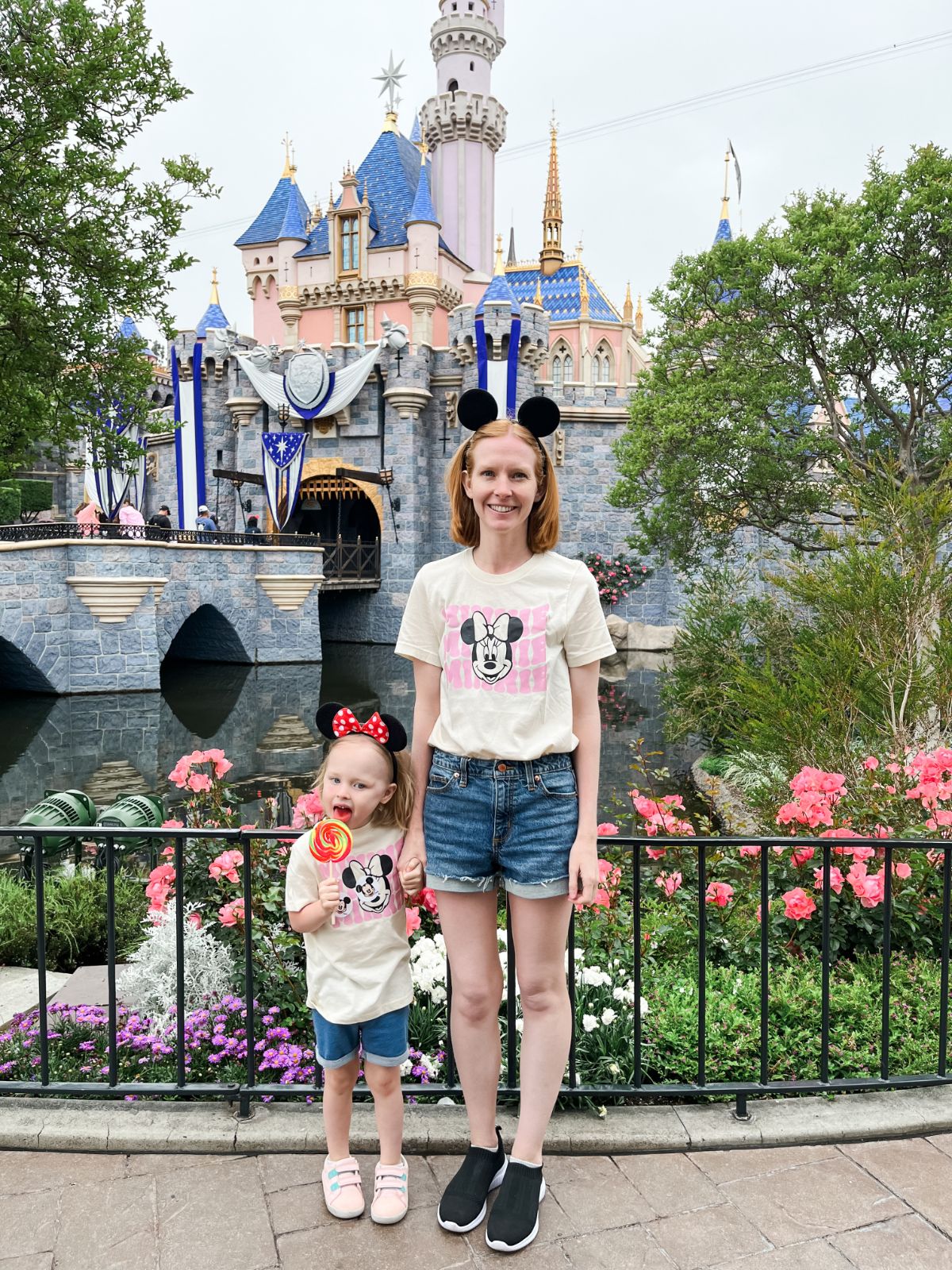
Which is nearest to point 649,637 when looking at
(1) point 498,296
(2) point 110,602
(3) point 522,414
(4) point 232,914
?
(1) point 498,296

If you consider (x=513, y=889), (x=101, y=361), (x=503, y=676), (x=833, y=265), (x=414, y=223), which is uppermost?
(x=414, y=223)

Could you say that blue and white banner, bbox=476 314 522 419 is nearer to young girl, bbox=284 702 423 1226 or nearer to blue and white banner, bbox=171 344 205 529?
blue and white banner, bbox=171 344 205 529

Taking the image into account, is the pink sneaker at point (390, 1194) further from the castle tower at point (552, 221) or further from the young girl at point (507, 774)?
the castle tower at point (552, 221)

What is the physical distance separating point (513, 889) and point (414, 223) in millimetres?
23337

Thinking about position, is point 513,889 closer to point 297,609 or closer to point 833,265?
point 833,265

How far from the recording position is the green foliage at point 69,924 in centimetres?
428

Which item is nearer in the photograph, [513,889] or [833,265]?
[513,889]

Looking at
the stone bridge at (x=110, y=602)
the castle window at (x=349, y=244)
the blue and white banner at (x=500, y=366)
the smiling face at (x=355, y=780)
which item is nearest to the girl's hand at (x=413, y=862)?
the smiling face at (x=355, y=780)

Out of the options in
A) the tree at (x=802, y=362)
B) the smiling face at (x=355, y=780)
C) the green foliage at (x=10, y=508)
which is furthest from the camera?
the green foliage at (x=10, y=508)

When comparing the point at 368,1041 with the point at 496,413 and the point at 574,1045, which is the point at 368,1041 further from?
the point at 496,413

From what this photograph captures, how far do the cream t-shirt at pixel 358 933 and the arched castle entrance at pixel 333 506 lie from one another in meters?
19.1

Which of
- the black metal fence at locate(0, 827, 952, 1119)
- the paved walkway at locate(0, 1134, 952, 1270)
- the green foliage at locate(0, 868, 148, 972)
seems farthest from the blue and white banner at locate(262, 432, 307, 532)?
the paved walkway at locate(0, 1134, 952, 1270)

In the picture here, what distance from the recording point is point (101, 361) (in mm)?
8555

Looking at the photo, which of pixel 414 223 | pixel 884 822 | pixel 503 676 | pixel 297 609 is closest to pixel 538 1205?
pixel 503 676
